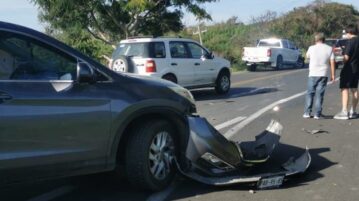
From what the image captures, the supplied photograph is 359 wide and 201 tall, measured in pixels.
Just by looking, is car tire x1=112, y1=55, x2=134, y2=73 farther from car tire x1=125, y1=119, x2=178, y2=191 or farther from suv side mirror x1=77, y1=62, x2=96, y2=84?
suv side mirror x1=77, y1=62, x2=96, y2=84

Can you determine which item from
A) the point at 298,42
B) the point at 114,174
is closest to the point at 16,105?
the point at 114,174

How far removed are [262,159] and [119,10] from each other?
923 inches

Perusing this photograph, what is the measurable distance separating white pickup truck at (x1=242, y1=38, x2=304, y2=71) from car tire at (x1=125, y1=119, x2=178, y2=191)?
24.9 meters

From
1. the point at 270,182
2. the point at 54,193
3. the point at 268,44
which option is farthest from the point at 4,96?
the point at 268,44

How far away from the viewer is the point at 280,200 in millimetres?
5559

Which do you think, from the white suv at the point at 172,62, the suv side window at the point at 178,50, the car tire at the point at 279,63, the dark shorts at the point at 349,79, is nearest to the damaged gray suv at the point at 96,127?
the dark shorts at the point at 349,79

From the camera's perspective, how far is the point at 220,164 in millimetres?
6105

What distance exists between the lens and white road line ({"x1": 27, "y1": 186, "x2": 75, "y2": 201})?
582 centimetres

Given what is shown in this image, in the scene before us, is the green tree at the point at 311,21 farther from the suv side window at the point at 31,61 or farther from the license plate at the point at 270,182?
the suv side window at the point at 31,61

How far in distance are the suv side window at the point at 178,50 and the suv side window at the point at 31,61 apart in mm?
10472

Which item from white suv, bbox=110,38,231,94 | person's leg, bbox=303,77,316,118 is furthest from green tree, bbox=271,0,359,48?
person's leg, bbox=303,77,316,118

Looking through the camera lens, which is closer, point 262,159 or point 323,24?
point 262,159

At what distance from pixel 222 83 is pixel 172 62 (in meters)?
2.45

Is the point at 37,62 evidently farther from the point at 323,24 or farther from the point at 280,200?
the point at 323,24
